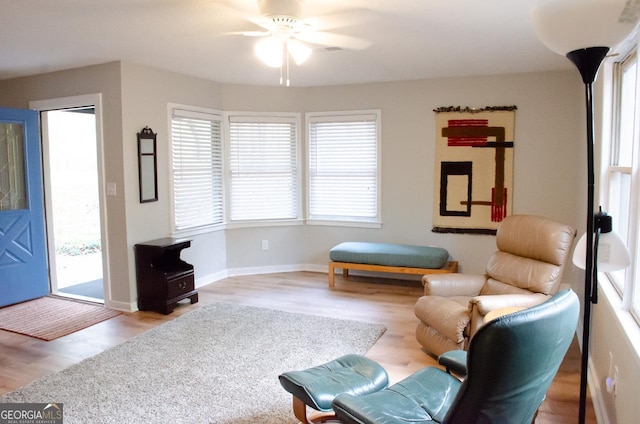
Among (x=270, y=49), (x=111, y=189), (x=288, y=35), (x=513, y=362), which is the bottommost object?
(x=513, y=362)

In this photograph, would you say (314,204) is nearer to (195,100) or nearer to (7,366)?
(195,100)

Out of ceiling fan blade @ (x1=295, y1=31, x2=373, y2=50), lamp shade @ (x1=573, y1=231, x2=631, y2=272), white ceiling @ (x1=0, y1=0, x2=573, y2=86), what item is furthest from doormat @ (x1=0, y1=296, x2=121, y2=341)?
lamp shade @ (x1=573, y1=231, x2=631, y2=272)

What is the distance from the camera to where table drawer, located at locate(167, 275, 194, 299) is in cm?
433

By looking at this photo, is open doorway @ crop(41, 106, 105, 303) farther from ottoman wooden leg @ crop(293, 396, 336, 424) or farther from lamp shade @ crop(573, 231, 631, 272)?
lamp shade @ crop(573, 231, 631, 272)

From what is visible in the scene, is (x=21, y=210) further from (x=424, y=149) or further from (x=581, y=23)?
(x=581, y=23)

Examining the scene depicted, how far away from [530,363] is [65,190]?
23.2 ft

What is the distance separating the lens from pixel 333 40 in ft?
11.8

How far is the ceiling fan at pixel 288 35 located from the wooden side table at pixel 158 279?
2.08 m

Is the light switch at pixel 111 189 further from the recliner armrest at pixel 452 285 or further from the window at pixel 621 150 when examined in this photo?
the window at pixel 621 150

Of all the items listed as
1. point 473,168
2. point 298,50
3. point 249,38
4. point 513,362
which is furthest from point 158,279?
point 513,362

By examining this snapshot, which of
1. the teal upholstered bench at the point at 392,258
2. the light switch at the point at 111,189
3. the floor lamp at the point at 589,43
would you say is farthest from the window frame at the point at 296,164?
the floor lamp at the point at 589,43

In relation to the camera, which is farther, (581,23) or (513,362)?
(581,23)

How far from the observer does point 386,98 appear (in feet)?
17.8

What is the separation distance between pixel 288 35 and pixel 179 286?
2.57 meters
